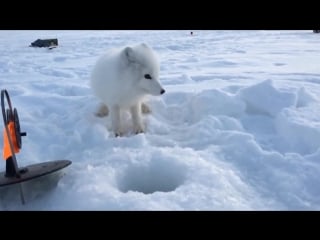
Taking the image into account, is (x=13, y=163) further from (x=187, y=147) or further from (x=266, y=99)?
(x=266, y=99)

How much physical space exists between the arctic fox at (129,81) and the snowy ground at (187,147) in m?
0.21

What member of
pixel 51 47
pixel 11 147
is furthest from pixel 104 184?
pixel 51 47

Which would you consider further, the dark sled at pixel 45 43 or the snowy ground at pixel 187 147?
the dark sled at pixel 45 43

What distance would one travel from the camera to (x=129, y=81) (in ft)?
11.6

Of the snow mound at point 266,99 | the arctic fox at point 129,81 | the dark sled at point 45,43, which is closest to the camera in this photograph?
the arctic fox at point 129,81

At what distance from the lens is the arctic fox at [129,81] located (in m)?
3.50

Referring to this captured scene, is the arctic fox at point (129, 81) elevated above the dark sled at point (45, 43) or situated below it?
above

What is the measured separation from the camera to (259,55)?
7.70 m

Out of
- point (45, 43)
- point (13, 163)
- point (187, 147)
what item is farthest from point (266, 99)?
point (45, 43)

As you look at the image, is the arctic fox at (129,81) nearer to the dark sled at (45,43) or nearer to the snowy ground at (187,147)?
the snowy ground at (187,147)

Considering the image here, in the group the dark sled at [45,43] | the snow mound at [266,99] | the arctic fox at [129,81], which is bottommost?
the dark sled at [45,43]

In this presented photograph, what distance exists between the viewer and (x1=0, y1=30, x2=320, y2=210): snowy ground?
234 cm

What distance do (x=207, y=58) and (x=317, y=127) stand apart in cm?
464

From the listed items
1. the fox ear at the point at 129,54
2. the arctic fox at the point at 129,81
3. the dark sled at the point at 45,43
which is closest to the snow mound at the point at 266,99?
the arctic fox at the point at 129,81
